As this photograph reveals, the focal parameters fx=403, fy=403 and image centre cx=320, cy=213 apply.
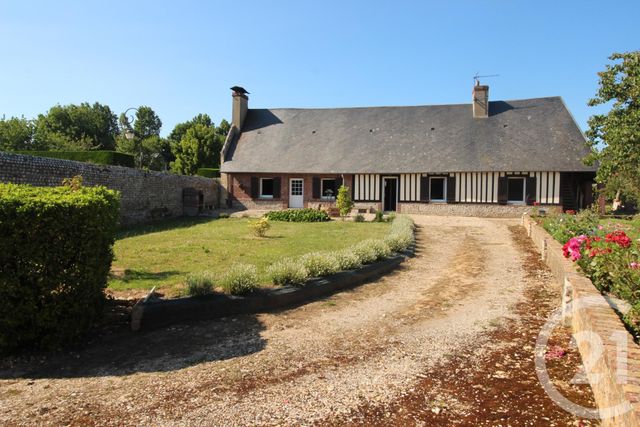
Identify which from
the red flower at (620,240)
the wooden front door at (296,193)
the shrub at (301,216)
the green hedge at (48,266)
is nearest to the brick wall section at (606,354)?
the red flower at (620,240)

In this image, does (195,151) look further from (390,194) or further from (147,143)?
(390,194)

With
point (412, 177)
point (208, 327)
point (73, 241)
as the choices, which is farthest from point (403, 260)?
point (412, 177)

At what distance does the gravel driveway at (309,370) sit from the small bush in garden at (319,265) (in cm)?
63

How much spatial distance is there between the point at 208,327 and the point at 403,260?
4971 millimetres

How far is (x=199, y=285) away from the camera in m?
5.11

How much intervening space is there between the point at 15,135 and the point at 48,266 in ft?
119

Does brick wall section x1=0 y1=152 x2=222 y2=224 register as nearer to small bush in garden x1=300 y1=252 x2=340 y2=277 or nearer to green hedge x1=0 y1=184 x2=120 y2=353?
green hedge x1=0 y1=184 x2=120 y2=353

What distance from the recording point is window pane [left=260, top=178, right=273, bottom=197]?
2342 cm

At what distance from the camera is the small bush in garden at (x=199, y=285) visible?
5.09 metres

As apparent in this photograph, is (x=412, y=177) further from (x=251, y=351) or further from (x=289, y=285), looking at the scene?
(x=251, y=351)

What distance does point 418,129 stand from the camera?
22953 millimetres

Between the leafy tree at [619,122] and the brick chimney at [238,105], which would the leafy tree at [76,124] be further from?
the leafy tree at [619,122]

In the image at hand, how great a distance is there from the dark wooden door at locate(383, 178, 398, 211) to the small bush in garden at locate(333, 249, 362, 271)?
1478 cm

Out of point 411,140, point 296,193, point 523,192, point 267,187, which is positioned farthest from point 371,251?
point 267,187
